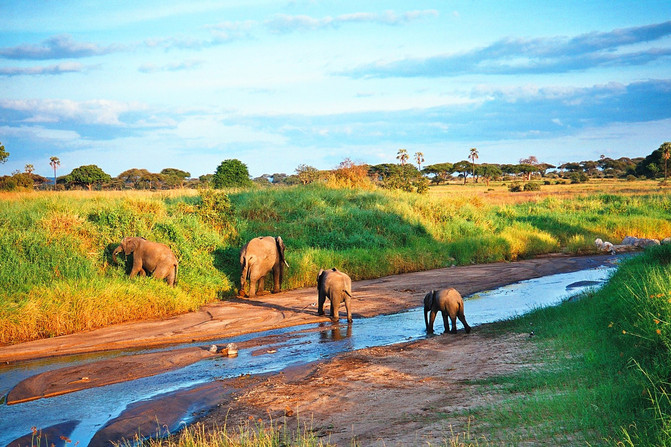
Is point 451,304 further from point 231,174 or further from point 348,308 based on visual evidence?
point 231,174

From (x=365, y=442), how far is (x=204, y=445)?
152 cm

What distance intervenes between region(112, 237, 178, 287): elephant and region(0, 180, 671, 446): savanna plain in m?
0.38

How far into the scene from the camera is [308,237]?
21.1 metres

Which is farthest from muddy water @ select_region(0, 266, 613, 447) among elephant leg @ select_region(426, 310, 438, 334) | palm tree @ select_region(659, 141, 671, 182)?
palm tree @ select_region(659, 141, 671, 182)

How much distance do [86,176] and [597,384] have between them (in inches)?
1732

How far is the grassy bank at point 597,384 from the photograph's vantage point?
5234mm

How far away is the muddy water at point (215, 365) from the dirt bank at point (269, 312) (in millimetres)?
460

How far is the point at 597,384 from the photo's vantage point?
6.49 meters

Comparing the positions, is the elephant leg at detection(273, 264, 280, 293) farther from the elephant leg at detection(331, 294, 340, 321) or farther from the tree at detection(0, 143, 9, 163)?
the tree at detection(0, 143, 9, 163)

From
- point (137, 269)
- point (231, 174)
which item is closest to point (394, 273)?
point (137, 269)

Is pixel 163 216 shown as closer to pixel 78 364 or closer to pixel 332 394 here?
pixel 78 364

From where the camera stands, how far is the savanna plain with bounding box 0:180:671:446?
5805 mm

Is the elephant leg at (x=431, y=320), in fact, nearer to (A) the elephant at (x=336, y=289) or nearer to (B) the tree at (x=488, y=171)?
(A) the elephant at (x=336, y=289)

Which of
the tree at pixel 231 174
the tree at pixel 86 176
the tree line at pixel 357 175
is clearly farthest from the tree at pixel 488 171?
the tree at pixel 86 176
